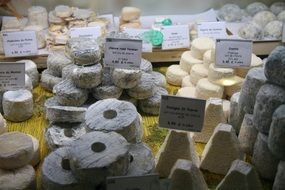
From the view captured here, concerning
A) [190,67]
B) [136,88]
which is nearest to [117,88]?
[136,88]

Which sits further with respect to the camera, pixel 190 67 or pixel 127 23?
pixel 127 23

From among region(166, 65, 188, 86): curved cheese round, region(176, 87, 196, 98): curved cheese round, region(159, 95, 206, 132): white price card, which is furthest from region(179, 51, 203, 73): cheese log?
region(159, 95, 206, 132): white price card

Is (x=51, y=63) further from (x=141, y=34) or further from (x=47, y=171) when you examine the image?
(x=47, y=171)

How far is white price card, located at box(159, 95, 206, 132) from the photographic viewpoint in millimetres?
1567

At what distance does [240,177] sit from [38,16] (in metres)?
1.65

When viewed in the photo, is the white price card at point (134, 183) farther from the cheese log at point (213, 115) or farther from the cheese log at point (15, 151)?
the cheese log at point (213, 115)

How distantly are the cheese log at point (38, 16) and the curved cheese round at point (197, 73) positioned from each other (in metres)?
0.98

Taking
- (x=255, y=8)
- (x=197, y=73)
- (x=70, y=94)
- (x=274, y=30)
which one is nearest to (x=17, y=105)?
(x=70, y=94)

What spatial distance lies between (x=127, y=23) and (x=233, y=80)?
2.74 feet

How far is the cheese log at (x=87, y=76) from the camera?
1.92 meters

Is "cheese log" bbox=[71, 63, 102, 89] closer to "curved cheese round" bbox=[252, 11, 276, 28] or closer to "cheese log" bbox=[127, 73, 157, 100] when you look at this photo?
"cheese log" bbox=[127, 73, 157, 100]

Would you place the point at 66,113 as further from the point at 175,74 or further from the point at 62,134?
the point at 175,74

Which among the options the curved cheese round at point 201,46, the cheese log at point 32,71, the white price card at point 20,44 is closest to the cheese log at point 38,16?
the white price card at point 20,44

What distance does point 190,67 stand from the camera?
234 cm
